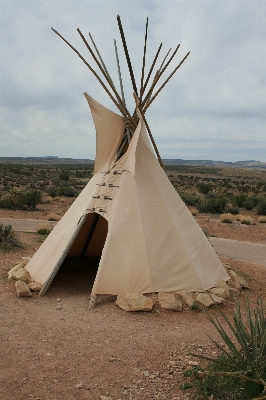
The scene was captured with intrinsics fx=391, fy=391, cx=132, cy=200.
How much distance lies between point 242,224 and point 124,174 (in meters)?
11.6

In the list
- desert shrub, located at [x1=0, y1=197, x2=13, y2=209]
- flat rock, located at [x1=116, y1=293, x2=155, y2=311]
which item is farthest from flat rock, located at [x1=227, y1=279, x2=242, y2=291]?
desert shrub, located at [x1=0, y1=197, x2=13, y2=209]

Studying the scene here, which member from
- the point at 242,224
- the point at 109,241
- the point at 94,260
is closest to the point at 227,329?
the point at 109,241

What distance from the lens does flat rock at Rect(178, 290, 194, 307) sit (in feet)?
20.7

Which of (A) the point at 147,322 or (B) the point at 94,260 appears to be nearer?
(A) the point at 147,322

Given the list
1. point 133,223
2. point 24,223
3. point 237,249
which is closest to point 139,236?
point 133,223

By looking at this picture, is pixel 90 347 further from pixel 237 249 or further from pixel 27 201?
pixel 27 201

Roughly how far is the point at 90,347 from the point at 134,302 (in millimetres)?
1333

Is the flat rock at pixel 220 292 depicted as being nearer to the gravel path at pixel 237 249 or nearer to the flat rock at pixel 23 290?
the flat rock at pixel 23 290

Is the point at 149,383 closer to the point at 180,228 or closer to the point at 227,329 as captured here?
the point at 227,329

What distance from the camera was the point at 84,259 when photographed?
9.68m

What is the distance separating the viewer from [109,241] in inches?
260

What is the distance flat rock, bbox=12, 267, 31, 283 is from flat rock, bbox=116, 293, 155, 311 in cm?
197

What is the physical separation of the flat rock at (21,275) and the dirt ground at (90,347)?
182mm

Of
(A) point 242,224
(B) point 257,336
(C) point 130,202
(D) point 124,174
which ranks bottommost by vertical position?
(A) point 242,224
